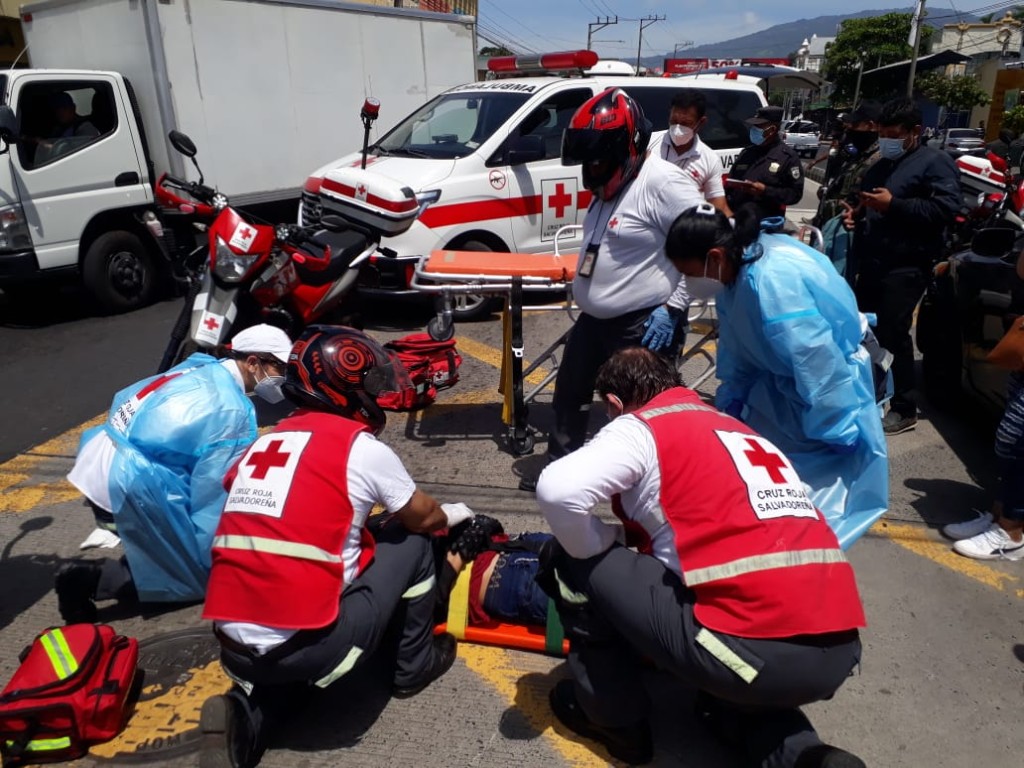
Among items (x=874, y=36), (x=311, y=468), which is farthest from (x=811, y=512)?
(x=874, y=36)

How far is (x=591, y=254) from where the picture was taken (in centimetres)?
334

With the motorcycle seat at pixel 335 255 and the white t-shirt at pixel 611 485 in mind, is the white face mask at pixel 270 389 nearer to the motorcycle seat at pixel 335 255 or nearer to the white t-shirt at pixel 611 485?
the white t-shirt at pixel 611 485

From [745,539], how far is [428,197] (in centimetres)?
466

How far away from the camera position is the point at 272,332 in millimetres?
3178

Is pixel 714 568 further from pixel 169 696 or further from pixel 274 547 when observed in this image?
pixel 169 696

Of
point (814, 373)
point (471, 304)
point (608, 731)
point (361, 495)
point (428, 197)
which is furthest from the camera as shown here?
point (471, 304)

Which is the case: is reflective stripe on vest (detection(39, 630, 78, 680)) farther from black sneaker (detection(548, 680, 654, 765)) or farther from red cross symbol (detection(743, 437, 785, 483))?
red cross symbol (detection(743, 437, 785, 483))

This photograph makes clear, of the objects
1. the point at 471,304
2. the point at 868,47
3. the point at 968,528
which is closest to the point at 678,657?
the point at 968,528

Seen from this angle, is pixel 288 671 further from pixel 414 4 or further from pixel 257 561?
pixel 414 4

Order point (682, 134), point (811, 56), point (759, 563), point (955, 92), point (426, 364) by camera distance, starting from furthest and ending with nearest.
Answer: point (811, 56) < point (955, 92) < point (682, 134) < point (426, 364) < point (759, 563)

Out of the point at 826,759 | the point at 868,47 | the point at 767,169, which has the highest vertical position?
the point at 868,47

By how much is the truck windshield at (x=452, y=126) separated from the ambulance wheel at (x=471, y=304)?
2.44ft

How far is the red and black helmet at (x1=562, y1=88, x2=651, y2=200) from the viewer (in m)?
3.14

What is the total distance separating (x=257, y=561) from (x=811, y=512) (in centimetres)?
147
